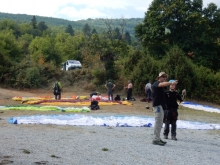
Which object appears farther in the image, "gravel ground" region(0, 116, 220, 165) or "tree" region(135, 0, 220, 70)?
"tree" region(135, 0, 220, 70)

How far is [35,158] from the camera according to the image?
696cm

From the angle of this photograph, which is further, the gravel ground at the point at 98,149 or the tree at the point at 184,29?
the tree at the point at 184,29

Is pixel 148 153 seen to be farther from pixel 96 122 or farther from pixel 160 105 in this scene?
pixel 96 122

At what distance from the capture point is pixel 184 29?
3662 centimetres

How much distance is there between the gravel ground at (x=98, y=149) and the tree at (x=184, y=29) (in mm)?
25300

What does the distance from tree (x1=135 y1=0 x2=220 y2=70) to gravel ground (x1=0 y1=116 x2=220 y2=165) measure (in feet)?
83.0

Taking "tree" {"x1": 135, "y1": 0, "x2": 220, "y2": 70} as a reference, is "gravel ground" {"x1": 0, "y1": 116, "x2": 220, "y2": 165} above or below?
below

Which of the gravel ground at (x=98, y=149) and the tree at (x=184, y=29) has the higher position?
the tree at (x=184, y=29)

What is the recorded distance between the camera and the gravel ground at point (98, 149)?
23.6ft

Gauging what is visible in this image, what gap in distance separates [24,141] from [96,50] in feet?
113

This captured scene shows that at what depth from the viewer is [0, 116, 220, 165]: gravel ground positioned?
23.6 feet

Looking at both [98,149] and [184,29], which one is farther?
[184,29]

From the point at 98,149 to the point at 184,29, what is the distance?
30317 mm

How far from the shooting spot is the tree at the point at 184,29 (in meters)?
35.6
